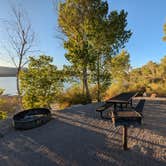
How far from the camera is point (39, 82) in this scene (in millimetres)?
7430

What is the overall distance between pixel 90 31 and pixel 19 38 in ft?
14.0

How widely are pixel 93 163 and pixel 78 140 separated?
1.01 metres

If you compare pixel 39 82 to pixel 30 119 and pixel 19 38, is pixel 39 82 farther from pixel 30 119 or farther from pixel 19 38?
pixel 19 38

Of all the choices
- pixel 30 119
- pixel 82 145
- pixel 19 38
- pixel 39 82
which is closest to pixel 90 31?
pixel 39 82

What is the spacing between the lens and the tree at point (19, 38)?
8.03m

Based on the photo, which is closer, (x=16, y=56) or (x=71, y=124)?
(x=71, y=124)

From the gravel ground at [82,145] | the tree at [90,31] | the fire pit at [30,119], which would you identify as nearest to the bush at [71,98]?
the tree at [90,31]

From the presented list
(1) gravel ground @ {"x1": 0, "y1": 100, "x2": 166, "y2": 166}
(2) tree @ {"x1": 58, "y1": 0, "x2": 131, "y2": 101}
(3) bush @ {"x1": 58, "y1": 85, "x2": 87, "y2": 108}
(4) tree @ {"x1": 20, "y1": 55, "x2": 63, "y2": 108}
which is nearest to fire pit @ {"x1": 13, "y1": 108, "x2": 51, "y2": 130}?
(1) gravel ground @ {"x1": 0, "y1": 100, "x2": 166, "y2": 166}

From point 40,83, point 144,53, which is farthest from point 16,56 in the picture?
point 144,53

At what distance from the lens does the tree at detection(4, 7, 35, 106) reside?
803cm

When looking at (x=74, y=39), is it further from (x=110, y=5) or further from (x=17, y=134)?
(x=17, y=134)

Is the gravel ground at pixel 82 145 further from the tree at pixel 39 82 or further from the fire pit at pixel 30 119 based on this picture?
the tree at pixel 39 82

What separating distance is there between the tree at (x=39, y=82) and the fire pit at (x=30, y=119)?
7.01 ft

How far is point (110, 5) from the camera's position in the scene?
25.9 feet
